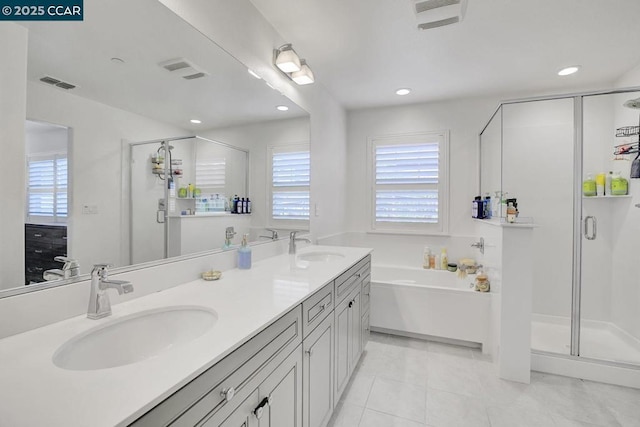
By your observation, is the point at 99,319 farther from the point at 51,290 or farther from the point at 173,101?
the point at 173,101

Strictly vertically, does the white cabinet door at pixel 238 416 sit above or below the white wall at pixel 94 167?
below

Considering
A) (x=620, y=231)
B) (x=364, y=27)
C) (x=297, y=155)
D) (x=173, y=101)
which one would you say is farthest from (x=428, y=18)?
(x=620, y=231)

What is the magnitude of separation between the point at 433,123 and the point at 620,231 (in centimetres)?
206

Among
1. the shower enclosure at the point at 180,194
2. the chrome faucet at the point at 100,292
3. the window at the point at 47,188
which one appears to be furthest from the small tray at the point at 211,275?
the window at the point at 47,188

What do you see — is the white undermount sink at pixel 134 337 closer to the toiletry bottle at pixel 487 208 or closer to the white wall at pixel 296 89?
the white wall at pixel 296 89

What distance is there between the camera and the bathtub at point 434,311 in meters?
2.57

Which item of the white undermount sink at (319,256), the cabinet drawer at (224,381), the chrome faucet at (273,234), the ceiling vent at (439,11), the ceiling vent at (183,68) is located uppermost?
the ceiling vent at (439,11)

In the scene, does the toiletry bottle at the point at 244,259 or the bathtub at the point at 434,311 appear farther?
the bathtub at the point at 434,311

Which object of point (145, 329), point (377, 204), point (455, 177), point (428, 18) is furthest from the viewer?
point (377, 204)

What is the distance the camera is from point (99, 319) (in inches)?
37.3

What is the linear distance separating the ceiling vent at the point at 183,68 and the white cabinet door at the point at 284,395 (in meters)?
1.42

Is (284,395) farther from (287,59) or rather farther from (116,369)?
(287,59)

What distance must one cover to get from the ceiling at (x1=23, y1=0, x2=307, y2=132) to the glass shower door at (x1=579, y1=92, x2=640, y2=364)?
3.02m

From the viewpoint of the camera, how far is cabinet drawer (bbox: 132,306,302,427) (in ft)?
2.04
